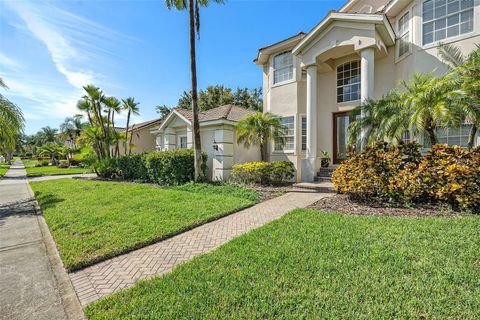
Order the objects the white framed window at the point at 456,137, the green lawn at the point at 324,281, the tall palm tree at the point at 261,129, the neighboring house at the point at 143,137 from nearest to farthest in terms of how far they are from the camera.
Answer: the green lawn at the point at 324,281 → the white framed window at the point at 456,137 → the tall palm tree at the point at 261,129 → the neighboring house at the point at 143,137

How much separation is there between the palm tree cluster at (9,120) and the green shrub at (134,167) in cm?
609

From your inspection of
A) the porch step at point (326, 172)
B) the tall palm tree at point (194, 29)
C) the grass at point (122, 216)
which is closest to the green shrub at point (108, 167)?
the grass at point (122, 216)

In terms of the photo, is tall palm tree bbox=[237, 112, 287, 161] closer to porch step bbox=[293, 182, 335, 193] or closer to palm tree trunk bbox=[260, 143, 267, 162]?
palm tree trunk bbox=[260, 143, 267, 162]

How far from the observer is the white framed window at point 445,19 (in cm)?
900

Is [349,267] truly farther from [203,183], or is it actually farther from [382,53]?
[382,53]

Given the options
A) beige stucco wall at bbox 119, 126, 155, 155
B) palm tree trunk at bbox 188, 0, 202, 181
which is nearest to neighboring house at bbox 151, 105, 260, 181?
palm tree trunk at bbox 188, 0, 202, 181

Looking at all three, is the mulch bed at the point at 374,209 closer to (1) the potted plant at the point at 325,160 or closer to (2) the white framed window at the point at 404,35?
(1) the potted plant at the point at 325,160

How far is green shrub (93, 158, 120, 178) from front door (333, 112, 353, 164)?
619 inches

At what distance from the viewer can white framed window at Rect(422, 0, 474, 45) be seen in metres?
9.00

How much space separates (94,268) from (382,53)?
45.6 feet

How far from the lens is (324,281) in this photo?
10.9 feet

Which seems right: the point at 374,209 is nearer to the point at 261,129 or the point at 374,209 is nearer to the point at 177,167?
the point at 261,129

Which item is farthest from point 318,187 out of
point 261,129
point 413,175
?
point 261,129

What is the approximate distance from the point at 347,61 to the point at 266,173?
297 inches
